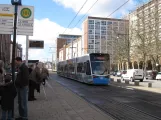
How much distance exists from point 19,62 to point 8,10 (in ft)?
8.76

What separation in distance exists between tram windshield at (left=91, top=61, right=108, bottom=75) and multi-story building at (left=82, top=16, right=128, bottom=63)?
37845mm

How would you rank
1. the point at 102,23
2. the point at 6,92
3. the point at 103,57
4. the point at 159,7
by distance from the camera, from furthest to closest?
the point at 102,23
the point at 159,7
the point at 103,57
the point at 6,92

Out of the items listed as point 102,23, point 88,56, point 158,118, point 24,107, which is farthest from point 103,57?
point 102,23

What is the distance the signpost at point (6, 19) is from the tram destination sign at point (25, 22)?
1.54 feet

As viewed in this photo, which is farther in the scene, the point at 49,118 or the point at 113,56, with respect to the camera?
the point at 113,56

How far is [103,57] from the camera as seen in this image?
33.6 meters

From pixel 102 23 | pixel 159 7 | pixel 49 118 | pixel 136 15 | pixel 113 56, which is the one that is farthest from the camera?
pixel 102 23

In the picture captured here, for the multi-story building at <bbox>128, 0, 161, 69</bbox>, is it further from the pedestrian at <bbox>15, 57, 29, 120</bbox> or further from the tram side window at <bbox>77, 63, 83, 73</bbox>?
the pedestrian at <bbox>15, 57, 29, 120</bbox>

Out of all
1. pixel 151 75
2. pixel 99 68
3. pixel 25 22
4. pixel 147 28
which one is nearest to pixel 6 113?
pixel 25 22

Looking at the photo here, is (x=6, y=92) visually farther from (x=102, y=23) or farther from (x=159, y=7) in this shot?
(x=102, y=23)

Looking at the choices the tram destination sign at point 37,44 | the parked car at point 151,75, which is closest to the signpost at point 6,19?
the tram destination sign at point 37,44

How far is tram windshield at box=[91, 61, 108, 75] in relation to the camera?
33019 mm

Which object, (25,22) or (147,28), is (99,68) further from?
(147,28)

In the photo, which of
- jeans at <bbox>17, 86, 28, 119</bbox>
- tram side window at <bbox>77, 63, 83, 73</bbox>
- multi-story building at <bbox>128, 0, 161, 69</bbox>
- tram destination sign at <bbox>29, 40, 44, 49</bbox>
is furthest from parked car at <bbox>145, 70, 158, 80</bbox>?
jeans at <bbox>17, 86, 28, 119</bbox>
